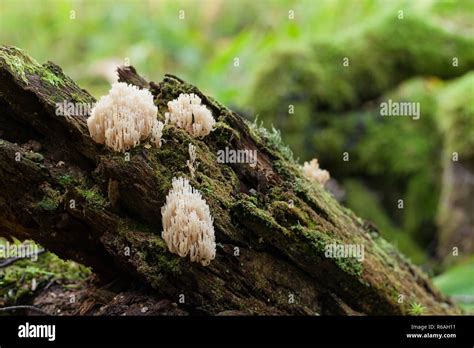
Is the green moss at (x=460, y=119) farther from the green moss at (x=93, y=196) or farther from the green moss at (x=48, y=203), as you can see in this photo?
the green moss at (x=48, y=203)

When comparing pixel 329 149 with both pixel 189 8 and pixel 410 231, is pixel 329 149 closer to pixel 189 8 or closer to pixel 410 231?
pixel 410 231

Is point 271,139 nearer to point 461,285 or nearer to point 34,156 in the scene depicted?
point 34,156

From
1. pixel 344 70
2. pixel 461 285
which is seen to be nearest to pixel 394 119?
pixel 344 70

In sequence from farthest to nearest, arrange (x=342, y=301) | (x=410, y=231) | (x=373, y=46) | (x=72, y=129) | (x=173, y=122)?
(x=373, y=46) → (x=410, y=231) → (x=342, y=301) → (x=173, y=122) → (x=72, y=129)

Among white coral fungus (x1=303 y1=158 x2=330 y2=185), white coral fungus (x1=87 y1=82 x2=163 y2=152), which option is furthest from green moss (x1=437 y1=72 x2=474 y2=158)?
white coral fungus (x1=87 y1=82 x2=163 y2=152)

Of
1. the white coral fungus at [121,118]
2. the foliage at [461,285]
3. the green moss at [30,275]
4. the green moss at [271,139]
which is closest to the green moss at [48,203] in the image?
the white coral fungus at [121,118]

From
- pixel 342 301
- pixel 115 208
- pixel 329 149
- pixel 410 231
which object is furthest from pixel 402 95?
pixel 115 208

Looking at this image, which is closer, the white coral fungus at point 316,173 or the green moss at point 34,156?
the green moss at point 34,156
